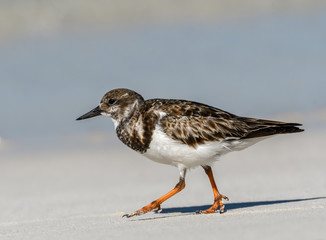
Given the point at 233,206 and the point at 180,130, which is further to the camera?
the point at 233,206

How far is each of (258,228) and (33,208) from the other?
4.40 meters

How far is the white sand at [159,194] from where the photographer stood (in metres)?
7.04

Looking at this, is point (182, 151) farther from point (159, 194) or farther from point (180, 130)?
point (159, 194)

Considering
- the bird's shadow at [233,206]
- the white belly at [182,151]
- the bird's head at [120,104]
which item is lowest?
the bird's shadow at [233,206]

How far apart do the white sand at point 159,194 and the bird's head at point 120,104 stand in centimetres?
136

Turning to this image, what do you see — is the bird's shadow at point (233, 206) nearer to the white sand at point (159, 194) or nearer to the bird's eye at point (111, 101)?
the white sand at point (159, 194)

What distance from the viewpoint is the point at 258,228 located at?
6.64 metres

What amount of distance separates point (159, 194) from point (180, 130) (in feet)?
9.01

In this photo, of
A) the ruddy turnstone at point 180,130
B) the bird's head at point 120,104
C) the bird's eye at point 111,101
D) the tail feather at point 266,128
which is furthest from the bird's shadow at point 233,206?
the bird's eye at point 111,101

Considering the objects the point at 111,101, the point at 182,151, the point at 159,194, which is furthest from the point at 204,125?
the point at 159,194

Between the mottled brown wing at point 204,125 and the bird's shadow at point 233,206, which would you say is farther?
the bird's shadow at point 233,206

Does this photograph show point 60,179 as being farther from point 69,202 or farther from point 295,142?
point 295,142

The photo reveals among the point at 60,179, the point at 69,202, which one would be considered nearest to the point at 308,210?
the point at 69,202

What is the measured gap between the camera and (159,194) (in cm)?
1083
